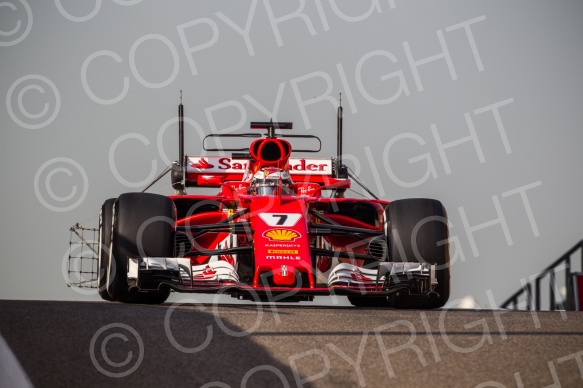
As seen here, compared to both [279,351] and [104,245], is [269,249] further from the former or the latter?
[279,351]

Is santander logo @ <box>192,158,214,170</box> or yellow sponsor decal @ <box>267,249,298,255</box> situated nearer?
yellow sponsor decal @ <box>267,249,298,255</box>

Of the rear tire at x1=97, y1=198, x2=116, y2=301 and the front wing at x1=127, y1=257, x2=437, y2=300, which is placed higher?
the rear tire at x1=97, y1=198, x2=116, y2=301

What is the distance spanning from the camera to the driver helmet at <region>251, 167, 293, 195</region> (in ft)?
34.8

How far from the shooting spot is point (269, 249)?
926 cm

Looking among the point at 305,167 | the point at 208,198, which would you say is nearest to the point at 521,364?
the point at 208,198

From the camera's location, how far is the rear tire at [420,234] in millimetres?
9523

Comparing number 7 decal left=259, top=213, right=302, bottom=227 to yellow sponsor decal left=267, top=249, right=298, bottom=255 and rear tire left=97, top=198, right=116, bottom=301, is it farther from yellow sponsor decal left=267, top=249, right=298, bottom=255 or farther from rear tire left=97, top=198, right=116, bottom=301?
rear tire left=97, top=198, right=116, bottom=301

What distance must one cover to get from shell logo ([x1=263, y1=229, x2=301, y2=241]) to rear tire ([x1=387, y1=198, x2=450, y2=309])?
0.88 m

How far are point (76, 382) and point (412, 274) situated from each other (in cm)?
473

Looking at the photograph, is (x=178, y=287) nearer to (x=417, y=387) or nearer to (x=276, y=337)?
(x=276, y=337)

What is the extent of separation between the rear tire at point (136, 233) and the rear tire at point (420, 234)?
198cm

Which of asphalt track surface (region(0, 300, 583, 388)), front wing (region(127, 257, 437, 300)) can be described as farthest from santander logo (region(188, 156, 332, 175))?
asphalt track surface (region(0, 300, 583, 388))

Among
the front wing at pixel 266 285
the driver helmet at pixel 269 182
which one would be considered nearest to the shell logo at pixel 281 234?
the front wing at pixel 266 285

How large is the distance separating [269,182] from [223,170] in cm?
233
